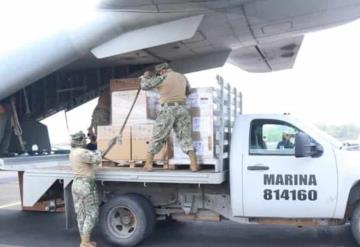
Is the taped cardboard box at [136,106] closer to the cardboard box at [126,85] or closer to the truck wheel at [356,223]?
the cardboard box at [126,85]

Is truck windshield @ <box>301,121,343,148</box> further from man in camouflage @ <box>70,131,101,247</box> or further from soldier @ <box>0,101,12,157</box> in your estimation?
soldier @ <box>0,101,12,157</box>

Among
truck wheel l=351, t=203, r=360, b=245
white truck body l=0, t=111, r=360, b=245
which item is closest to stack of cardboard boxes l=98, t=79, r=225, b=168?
white truck body l=0, t=111, r=360, b=245

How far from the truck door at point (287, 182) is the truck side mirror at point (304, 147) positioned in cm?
10

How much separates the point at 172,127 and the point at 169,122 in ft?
0.28

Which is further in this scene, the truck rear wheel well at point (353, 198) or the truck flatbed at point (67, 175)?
the truck flatbed at point (67, 175)

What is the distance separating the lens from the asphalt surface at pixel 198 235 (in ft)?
23.5

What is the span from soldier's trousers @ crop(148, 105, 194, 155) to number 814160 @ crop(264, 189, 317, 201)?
46.5 inches

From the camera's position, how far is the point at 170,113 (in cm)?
679

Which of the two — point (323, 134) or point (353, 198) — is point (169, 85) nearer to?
point (323, 134)

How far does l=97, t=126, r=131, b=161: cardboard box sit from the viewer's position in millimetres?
7250

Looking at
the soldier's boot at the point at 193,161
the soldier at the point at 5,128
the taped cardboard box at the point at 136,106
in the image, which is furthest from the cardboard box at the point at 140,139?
the soldier at the point at 5,128

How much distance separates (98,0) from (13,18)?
1.67 meters

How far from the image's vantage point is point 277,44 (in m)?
11.1

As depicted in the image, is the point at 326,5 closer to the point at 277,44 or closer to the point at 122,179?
the point at 277,44
